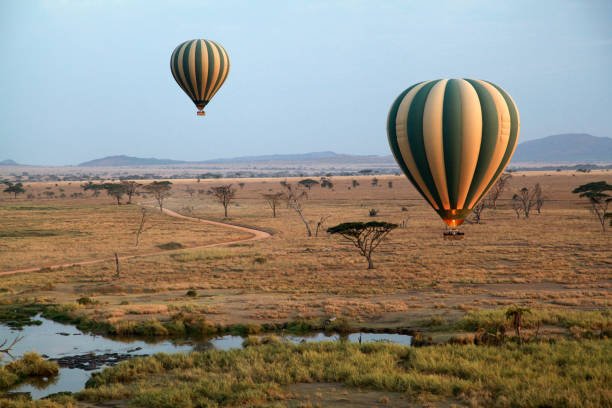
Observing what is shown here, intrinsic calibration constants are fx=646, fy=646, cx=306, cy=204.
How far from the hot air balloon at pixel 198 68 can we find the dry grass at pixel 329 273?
11.3 m

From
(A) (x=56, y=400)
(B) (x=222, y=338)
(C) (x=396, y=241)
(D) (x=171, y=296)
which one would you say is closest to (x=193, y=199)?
(C) (x=396, y=241)

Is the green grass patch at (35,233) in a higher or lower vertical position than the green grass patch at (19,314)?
lower

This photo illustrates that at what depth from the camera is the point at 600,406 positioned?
47.1ft

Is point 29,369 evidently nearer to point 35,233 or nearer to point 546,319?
point 546,319

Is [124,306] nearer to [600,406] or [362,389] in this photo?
[362,389]

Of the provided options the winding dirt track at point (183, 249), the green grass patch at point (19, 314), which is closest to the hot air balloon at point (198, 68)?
the winding dirt track at point (183, 249)

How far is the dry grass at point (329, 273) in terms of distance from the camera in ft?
90.2

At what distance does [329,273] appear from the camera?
1420 inches

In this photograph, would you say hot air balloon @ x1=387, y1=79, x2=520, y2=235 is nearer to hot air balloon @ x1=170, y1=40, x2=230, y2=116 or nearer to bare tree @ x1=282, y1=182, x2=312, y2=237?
hot air balloon @ x1=170, y1=40, x2=230, y2=116

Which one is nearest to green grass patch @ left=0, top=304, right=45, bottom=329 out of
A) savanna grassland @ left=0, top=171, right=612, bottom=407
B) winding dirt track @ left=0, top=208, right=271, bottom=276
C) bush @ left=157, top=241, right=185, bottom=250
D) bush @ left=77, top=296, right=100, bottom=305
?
savanna grassland @ left=0, top=171, right=612, bottom=407

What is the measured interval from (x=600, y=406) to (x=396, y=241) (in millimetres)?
34541

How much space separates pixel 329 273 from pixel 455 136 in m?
15.2

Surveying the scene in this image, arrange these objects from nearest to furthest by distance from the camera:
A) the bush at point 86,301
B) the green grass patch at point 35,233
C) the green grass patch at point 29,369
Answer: the green grass patch at point 29,369
the bush at point 86,301
the green grass patch at point 35,233

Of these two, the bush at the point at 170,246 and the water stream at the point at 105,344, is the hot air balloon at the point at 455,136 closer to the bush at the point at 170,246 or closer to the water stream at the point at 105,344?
the water stream at the point at 105,344
